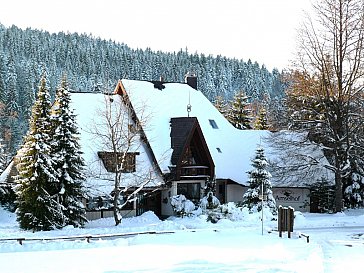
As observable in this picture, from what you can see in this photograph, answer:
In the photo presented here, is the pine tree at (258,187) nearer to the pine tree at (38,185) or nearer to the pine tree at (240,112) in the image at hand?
the pine tree at (38,185)

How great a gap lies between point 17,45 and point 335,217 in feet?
421

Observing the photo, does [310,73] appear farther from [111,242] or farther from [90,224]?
[111,242]

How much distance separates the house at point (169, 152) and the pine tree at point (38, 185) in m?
3.53

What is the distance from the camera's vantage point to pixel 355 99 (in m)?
33.3

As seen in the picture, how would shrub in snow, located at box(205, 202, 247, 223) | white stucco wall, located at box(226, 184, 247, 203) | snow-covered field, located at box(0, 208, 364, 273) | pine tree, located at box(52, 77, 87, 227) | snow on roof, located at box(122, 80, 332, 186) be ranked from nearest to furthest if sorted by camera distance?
1. snow-covered field, located at box(0, 208, 364, 273)
2. pine tree, located at box(52, 77, 87, 227)
3. shrub in snow, located at box(205, 202, 247, 223)
4. snow on roof, located at box(122, 80, 332, 186)
5. white stucco wall, located at box(226, 184, 247, 203)

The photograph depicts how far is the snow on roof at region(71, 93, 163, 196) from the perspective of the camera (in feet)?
95.1

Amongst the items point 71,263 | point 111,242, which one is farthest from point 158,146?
point 71,263

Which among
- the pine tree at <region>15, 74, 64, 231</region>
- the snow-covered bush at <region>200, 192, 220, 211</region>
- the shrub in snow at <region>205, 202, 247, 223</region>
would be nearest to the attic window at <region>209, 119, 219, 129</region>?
the snow-covered bush at <region>200, 192, 220, 211</region>

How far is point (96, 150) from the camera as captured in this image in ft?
102

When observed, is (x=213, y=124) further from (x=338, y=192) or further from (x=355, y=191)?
(x=355, y=191)

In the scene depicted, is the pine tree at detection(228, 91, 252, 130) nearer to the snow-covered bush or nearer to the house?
the house

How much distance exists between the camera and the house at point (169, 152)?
30.8 metres

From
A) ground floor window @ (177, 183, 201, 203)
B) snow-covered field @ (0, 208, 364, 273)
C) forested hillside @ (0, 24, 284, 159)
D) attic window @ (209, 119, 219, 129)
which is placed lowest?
snow-covered field @ (0, 208, 364, 273)

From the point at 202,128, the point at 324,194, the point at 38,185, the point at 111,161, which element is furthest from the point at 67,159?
the point at 324,194
